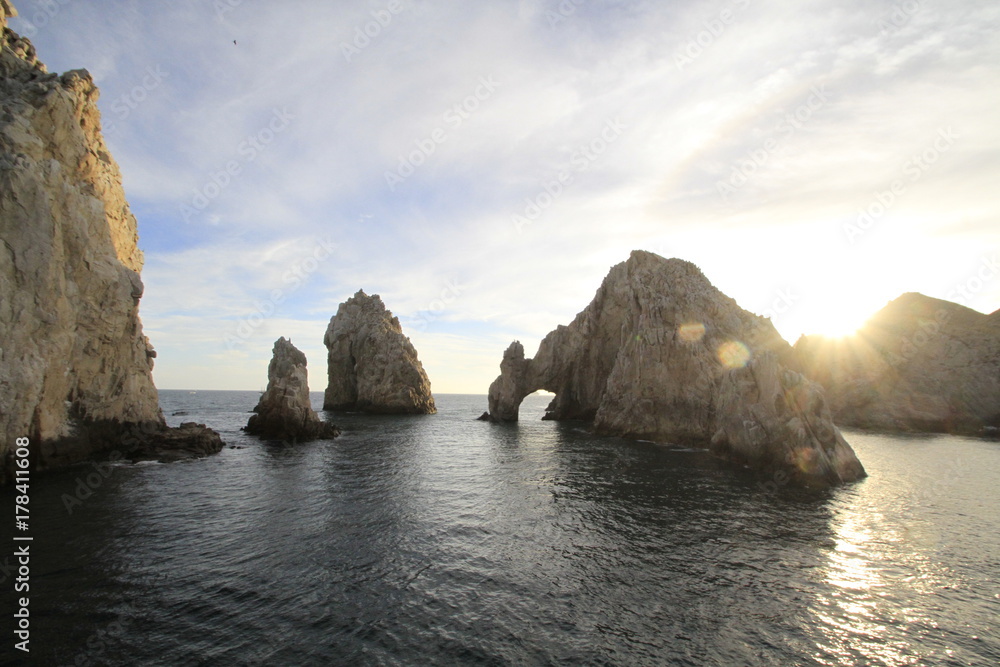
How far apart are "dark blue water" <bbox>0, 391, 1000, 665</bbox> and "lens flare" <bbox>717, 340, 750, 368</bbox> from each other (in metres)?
18.7

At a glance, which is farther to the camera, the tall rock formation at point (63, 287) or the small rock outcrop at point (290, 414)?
the small rock outcrop at point (290, 414)

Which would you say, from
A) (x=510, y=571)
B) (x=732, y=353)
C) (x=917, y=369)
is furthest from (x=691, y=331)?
(x=917, y=369)

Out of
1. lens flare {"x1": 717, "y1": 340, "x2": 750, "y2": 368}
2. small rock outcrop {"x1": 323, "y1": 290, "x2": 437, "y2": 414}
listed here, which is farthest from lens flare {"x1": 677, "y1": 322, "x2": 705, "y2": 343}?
small rock outcrop {"x1": 323, "y1": 290, "x2": 437, "y2": 414}

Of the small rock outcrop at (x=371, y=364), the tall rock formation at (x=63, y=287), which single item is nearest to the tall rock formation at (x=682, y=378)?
the small rock outcrop at (x=371, y=364)

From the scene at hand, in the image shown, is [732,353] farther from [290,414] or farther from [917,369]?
[290,414]

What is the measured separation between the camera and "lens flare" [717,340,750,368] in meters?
49.6

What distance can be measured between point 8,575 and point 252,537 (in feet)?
25.6

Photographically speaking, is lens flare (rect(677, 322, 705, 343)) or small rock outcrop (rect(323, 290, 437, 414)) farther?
small rock outcrop (rect(323, 290, 437, 414))

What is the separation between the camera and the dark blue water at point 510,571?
41.2 ft

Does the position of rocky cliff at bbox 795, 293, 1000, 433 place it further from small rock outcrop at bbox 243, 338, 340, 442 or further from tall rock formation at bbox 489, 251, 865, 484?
small rock outcrop at bbox 243, 338, 340, 442

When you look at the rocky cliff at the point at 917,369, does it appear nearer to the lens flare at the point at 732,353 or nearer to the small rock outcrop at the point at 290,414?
the lens flare at the point at 732,353

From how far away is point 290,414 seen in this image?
54.5m

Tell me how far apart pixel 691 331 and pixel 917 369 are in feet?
162

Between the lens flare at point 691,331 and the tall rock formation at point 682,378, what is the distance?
0.42ft
